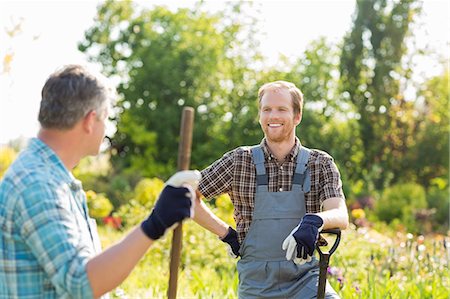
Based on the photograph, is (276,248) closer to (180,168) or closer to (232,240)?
(232,240)

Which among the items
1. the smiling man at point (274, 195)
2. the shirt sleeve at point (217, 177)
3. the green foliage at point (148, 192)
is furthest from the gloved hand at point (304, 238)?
the green foliage at point (148, 192)

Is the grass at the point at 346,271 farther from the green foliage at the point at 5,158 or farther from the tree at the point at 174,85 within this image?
the tree at the point at 174,85

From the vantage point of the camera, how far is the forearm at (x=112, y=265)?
1.97 m

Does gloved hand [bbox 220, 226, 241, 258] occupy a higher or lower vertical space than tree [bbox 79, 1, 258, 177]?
lower

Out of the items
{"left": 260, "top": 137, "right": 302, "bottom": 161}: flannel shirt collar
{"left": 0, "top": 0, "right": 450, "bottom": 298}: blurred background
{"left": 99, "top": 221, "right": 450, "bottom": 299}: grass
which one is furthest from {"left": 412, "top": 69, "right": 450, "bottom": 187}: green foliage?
{"left": 260, "top": 137, "right": 302, "bottom": 161}: flannel shirt collar

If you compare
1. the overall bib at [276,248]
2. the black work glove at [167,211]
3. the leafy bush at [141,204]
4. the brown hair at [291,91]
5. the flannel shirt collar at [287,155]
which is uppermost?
the brown hair at [291,91]

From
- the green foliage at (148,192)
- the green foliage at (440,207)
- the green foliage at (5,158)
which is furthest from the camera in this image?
the green foliage at (440,207)

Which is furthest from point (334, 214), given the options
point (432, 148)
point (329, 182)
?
point (432, 148)

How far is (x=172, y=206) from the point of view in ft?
6.85

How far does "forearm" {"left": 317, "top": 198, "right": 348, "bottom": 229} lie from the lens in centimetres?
309

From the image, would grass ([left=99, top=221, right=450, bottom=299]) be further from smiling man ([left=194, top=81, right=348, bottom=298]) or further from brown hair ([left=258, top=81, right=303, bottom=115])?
brown hair ([left=258, top=81, right=303, bottom=115])

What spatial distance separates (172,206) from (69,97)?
429mm

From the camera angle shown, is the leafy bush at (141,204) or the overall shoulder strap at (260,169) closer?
the overall shoulder strap at (260,169)

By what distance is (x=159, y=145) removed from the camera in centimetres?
1730
